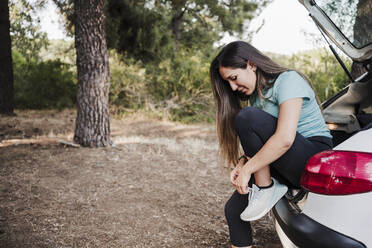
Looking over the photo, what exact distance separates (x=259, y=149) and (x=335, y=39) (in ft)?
3.97

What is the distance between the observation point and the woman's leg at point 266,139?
158 cm

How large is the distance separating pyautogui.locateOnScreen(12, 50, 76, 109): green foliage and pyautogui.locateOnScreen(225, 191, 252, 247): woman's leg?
8.51 meters

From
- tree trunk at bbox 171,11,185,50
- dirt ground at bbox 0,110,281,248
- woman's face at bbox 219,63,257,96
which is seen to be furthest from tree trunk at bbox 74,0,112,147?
tree trunk at bbox 171,11,185,50

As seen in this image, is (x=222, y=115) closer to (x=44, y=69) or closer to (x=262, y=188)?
(x=262, y=188)

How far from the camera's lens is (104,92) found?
15.7ft

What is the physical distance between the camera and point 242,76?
5.87 feet

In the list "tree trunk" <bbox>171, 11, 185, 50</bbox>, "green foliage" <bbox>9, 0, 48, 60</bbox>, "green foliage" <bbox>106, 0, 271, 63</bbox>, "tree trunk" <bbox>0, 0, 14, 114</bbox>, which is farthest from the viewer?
"tree trunk" <bbox>171, 11, 185, 50</bbox>

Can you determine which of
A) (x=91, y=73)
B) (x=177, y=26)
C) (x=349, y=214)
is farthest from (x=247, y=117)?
(x=177, y=26)

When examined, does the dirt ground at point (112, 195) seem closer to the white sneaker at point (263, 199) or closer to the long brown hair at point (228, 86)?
the long brown hair at point (228, 86)

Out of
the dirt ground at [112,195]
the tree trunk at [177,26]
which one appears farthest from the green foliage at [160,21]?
the dirt ground at [112,195]

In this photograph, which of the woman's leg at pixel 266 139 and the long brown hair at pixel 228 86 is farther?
the long brown hair at pixel 228 86

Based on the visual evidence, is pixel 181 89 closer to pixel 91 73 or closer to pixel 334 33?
pixel 91 73

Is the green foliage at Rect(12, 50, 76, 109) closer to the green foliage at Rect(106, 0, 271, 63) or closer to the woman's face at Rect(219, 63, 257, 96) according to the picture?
the green foliage at Rect(106, 0, 271, 63)

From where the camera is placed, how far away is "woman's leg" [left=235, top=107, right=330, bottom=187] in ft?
5.18
